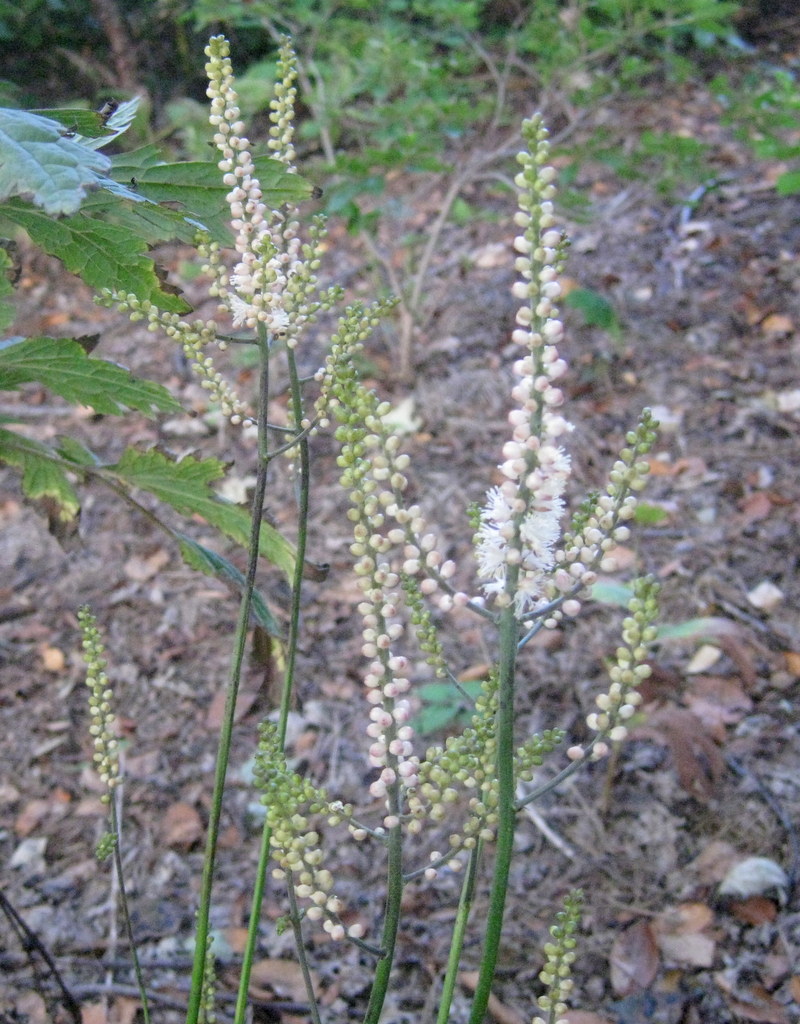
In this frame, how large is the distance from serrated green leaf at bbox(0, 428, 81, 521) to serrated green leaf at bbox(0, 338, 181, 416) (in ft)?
0.35

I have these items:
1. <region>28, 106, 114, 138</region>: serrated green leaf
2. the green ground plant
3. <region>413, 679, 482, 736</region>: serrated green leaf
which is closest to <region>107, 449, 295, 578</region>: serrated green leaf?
the green ground plant

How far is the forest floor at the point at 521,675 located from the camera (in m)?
1.52

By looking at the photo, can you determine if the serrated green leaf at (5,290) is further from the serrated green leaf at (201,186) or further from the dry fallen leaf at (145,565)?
the dry fallen leaf at (145,565)

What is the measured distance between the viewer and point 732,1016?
1.40 metres

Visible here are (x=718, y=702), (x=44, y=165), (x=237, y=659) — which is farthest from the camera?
(x=718, y=702)

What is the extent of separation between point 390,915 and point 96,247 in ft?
2.14

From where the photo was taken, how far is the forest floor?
1.52m

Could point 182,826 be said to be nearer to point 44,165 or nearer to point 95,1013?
point 95,1013

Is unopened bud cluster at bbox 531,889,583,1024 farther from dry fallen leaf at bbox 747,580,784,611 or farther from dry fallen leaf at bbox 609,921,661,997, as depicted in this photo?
dry fallen leaf at bbox 747,580,784,611

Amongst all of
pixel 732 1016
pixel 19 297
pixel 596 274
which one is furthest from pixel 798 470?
pixel 19 297

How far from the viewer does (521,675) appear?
6.91ft

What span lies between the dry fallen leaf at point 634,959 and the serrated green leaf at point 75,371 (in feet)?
3.67

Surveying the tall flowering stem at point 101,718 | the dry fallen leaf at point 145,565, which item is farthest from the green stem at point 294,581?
the dry fallen leaf at point 145,565

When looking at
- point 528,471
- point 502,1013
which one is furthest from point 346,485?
point 502,1013
